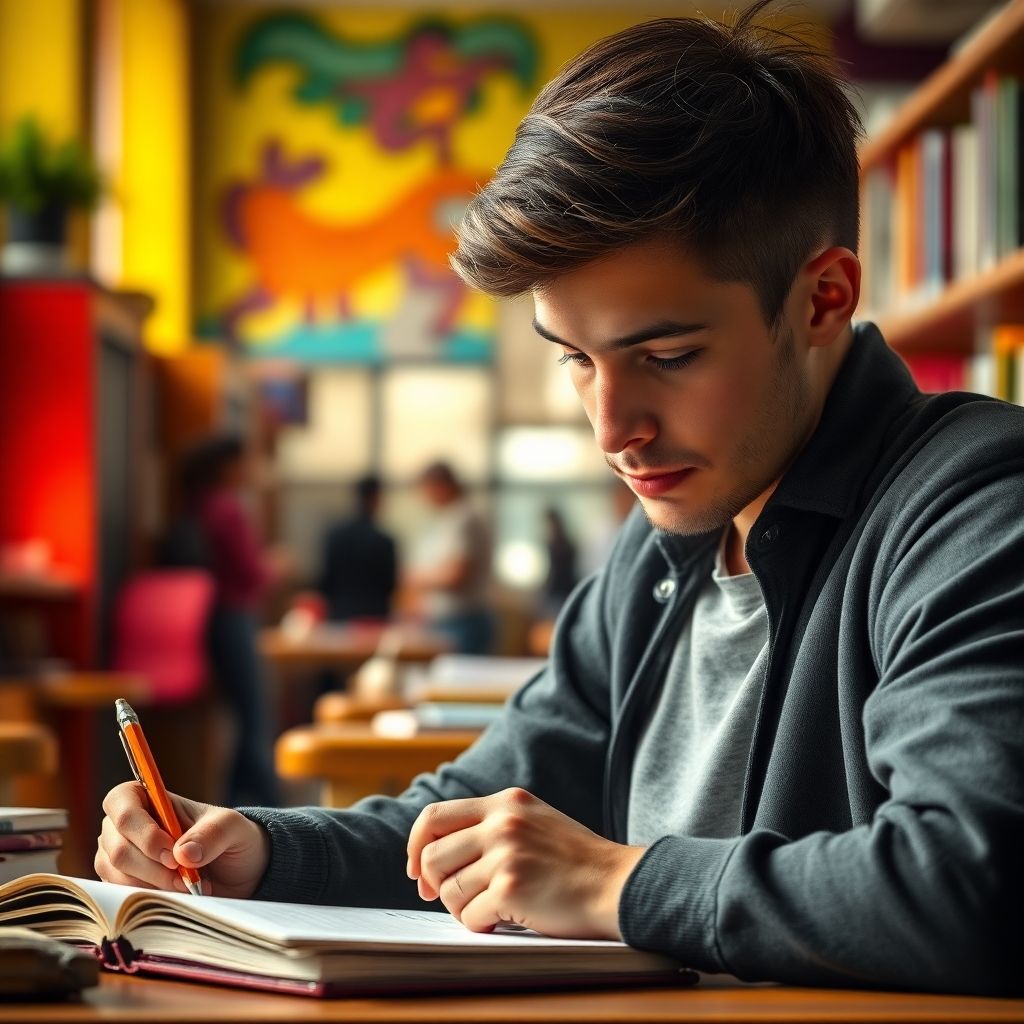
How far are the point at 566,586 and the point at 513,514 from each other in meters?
1.13

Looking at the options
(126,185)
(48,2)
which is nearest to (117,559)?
(48,2)

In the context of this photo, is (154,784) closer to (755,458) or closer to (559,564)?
(755,458)

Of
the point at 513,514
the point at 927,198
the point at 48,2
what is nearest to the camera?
the point at 927,198

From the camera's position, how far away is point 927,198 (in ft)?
8.95

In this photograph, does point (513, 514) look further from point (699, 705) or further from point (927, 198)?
point (699, 705)

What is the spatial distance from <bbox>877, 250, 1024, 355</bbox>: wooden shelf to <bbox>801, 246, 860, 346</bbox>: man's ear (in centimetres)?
111

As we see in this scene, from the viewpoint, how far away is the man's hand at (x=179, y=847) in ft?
3.31

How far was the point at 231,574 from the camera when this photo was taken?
586 centimetres

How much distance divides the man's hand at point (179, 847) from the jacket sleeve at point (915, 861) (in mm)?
314

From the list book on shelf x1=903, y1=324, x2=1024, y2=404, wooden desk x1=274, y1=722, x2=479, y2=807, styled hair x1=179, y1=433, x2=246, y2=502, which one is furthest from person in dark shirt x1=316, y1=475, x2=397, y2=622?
wooden desk x1=274, y1=722, x2=479, y2=807

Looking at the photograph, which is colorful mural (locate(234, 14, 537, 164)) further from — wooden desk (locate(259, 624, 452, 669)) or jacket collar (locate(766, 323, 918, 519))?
jacket collar (locate(766, 323, 918, 519))

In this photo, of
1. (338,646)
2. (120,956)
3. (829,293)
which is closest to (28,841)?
(120,956)

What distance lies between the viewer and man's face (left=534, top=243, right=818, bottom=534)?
1018 millimetres

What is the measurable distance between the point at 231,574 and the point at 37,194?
4.97 ft
